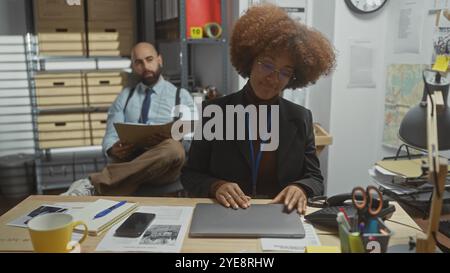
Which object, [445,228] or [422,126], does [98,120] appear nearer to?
[445,228]

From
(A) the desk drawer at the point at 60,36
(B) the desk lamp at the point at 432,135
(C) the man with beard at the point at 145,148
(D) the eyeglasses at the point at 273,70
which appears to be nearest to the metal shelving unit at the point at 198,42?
(C) the man with beard at the point at 145,148

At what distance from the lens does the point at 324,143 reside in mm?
2588

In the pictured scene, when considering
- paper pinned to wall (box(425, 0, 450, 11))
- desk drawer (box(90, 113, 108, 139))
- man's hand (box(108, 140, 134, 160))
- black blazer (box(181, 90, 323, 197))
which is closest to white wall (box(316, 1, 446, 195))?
paper pinned to wall (box(425, 0, 450, 11))

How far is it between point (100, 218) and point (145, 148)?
1.20m

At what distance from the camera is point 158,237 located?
3.57 feet

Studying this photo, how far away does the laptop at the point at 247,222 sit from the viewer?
1104 millimetres

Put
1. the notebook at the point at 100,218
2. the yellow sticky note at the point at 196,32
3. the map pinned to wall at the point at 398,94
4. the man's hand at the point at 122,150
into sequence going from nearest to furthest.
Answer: the notebook at the point at 100,218, the man's hand at the point at 122,150, the map pinned to wall at the point at 398,94, the yellow sticky note at the point at 196,32

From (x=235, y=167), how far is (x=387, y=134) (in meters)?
1.55

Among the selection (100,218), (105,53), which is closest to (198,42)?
(105,53)

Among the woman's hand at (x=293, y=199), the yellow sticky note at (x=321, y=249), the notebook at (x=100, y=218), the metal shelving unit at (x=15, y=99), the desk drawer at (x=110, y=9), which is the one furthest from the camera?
the metal shelving unit at (x=15, y=99)

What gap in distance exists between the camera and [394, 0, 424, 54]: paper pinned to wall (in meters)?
2.45

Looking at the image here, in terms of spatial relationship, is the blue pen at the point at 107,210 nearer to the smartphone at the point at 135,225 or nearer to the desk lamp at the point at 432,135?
the smartphone at the point at 135,225

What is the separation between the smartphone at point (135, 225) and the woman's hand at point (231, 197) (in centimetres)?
23
